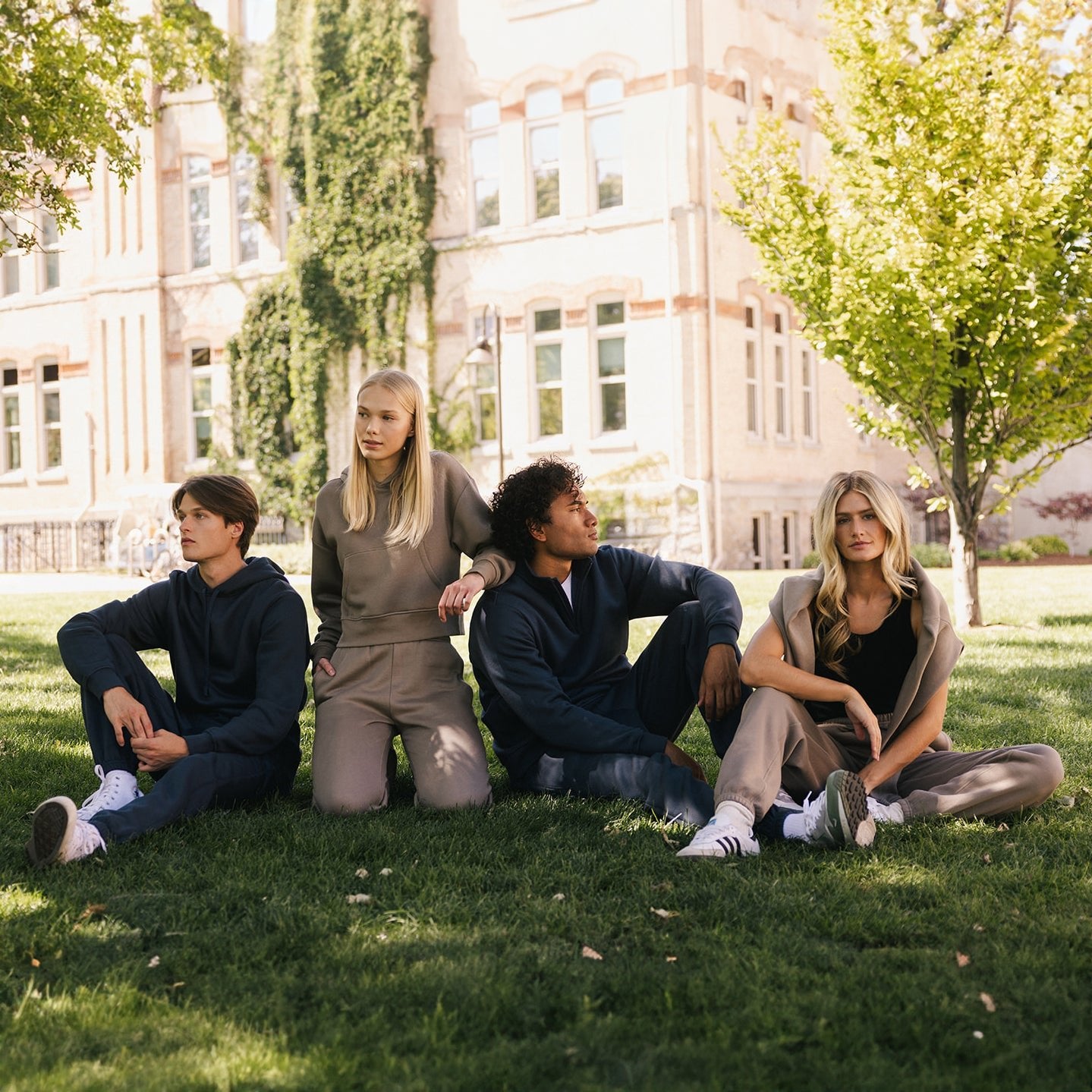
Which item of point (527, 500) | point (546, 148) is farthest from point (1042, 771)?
point (546, 148)

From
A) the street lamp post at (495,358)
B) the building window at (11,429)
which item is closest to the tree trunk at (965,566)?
the street lamp post at (495,358)

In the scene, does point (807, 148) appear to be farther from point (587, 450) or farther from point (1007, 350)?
point (1007, 350)

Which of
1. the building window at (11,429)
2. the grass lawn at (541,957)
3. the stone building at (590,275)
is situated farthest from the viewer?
the building window at (11,429)

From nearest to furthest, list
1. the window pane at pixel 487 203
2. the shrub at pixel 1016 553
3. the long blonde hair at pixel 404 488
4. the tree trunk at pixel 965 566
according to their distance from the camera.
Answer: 1. the long blonde hair at pixel 404 488
2. the tree trunk at pixel 965 566
3. the window pane at pixel 487 203
4. the shrub at pixel 1016 553

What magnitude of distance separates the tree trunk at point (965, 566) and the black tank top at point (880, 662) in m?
6.95

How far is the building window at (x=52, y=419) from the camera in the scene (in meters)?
25.0

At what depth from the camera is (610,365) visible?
20.2m

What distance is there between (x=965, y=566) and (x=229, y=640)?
25.9 feet

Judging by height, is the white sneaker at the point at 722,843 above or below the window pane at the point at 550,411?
below

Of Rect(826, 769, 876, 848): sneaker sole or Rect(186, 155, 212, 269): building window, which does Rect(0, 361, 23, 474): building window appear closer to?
Rect(186, 155, 212, 269): building window

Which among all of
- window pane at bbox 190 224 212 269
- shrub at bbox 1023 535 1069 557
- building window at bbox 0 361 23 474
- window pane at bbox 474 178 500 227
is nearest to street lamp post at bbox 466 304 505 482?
window pane at bbox 474 178 500 227

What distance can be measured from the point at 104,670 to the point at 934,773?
2837 millimetres

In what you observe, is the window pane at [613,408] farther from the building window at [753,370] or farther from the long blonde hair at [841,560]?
the long blonde hair at [841,560]

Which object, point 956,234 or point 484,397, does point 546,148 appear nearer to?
point 484,397
